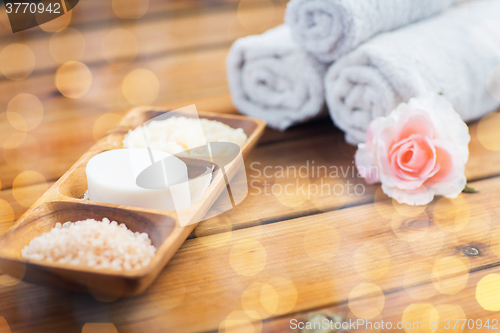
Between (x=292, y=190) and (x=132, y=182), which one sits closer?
(x=132, y=182)

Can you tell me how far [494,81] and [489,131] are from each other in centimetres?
8

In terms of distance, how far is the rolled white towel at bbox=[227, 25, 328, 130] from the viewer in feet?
2.16

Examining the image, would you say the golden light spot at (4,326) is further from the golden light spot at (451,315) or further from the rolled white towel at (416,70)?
the rolled white towel at (416,70)

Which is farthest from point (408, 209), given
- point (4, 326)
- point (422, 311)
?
point (4, 326)

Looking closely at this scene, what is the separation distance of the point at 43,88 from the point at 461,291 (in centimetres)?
84

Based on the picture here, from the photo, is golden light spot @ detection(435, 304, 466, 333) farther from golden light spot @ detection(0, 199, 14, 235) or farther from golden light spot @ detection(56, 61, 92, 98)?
golden light spot @ detection(56, 61, 92, 98)

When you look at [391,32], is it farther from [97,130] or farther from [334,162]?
[97,130]

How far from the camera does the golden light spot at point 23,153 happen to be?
620mm

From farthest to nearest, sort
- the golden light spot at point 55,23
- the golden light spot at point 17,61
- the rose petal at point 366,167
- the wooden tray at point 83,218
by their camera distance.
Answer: the golden light spot at point 55,23
the golden light spot at point 17,61
the rose petal at point 366,167
the wooden tray at point 83,218

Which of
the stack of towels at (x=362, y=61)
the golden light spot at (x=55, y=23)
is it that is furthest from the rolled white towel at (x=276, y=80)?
the golden light spot at (x=55, y=23)

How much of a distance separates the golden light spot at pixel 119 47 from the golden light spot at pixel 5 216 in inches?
22.1

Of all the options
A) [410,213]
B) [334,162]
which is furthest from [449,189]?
[334,162]

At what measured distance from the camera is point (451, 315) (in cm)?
37

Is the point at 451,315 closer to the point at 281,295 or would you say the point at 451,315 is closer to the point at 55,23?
the point at 281,295
